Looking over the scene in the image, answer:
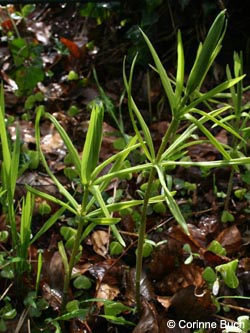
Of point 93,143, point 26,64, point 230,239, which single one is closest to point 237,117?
point 230,239

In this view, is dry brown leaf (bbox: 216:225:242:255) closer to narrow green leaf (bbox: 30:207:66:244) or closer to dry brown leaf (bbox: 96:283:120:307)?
dry brown leaf (bbox: 96:283:120:307)

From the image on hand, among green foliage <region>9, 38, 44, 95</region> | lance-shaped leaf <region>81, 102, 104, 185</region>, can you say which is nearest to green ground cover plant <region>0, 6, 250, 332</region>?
lance-shaped leaf <region>81, 102, 104, 185</region>

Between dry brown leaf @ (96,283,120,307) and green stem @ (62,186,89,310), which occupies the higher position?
green stem @ (62,186,89,310)

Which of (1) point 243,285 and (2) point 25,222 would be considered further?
(1) point 243,285

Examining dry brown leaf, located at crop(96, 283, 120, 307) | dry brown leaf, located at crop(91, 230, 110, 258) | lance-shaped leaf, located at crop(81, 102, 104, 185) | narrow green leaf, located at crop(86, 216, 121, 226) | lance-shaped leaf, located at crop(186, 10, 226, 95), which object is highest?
lance-shaped leaf, located at crop(186, 10, 226, 95)

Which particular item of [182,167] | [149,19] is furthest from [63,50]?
[182,167]

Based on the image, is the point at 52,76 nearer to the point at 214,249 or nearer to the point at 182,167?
the point at 182,167

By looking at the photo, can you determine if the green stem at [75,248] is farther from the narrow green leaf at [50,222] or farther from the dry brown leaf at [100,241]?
the dry brown leaf at [100,241]

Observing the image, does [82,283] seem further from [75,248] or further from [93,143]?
[93,143]
